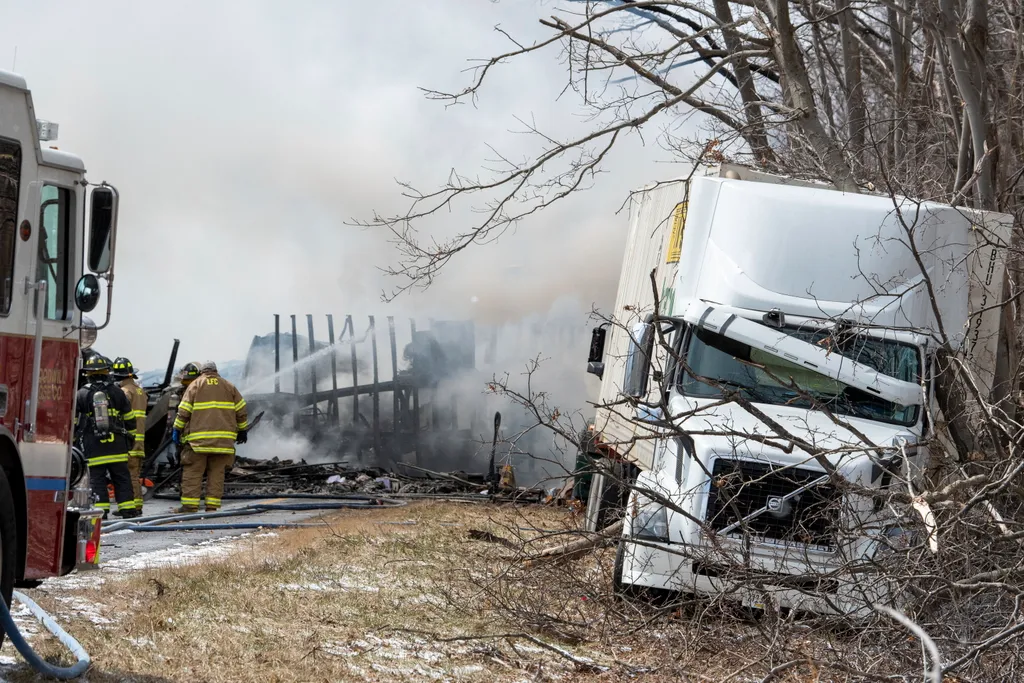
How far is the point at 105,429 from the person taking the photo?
11.5m

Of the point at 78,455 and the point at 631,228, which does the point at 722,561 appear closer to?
the point at 78,455

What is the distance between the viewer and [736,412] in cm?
762

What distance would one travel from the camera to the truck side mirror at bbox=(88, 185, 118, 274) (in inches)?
211

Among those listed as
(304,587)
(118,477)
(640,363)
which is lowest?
(118,477)

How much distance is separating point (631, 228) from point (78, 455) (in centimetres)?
606

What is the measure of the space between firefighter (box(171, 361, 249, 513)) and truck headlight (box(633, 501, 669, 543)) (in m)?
7.37

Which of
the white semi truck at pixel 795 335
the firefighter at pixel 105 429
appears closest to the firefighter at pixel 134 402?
the firefighter at pixel 105 429

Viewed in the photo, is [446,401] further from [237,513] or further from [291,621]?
[291,621]

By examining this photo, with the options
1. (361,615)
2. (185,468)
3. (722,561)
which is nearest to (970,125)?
(722,561)

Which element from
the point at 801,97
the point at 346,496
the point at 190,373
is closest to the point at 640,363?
the point at 801,97

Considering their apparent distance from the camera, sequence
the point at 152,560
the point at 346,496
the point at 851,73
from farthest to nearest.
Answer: the point at 346,496, the point at 851,73, the point at 152,560

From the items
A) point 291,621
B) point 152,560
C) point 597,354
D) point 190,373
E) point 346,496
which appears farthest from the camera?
point 346,496

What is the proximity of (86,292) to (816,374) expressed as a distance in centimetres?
457

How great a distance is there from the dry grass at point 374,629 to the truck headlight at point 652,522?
0.31m
